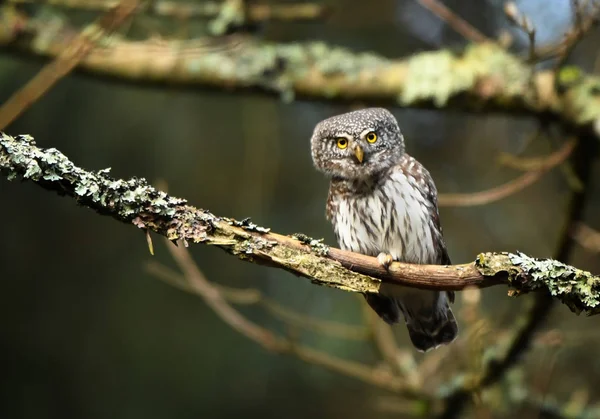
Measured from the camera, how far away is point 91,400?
5328 mm

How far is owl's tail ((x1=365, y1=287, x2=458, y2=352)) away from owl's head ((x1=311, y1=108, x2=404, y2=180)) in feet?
2.33

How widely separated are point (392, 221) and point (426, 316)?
25.6 inches

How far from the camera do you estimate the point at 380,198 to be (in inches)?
142

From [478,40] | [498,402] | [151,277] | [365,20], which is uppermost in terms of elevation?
[365,20]

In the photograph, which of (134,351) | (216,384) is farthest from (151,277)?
(216,384)

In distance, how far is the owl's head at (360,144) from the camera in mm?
3652

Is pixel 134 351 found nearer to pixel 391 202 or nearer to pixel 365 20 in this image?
pixel 391 202

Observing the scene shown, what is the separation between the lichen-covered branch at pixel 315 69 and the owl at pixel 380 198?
2.85 ft

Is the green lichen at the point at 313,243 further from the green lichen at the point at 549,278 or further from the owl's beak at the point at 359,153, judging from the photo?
the owl's beak at the point at 359,153

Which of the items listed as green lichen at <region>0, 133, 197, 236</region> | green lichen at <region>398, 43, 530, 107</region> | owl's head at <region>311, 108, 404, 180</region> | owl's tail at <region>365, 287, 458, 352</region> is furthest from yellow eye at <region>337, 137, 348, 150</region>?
green lichen at <region>0, 133, 197, 236</region>

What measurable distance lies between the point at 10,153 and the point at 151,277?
352 centimetres

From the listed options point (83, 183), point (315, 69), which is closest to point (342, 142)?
point (315, 69)

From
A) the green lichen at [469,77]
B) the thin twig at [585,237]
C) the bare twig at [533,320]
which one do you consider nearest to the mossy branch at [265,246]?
the bare twig at [533,320]

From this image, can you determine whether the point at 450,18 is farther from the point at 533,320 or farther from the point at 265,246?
the point at 265,246
